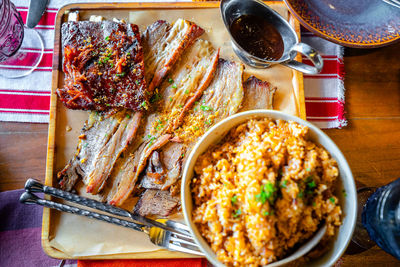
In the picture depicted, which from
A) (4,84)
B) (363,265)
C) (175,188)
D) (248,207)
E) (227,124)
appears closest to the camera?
(248,207)

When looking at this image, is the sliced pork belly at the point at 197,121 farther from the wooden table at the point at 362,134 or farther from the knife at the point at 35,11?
the knife at the point at 35,11

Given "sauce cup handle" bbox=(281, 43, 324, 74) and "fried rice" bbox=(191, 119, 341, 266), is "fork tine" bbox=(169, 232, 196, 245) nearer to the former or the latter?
"fried rice" bbox=(191, 119, 341, 266)

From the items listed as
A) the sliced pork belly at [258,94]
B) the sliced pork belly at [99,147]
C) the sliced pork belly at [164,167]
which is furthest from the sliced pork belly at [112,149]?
the sliced pork belly at [258,94]

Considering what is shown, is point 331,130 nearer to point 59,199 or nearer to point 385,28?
point 385,28

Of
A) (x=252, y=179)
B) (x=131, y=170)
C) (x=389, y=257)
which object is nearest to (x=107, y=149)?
(x=131, y=170)

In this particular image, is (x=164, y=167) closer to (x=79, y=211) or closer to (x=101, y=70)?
(x=79, y=211)

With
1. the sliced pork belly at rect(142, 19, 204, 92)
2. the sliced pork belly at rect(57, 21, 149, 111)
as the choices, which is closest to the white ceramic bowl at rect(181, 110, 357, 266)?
the sliced pork belly at rect(57, 21, 149, 111)

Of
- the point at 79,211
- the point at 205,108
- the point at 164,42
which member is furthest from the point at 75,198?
the point at 164,42
